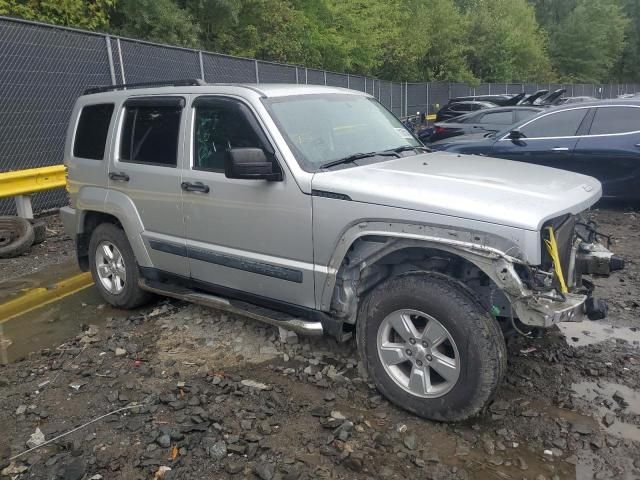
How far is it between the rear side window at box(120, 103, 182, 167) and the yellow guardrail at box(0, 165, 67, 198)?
2548 millimetres

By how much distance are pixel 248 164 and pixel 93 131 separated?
229 cm

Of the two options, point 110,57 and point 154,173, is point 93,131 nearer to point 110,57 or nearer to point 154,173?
point 154,173

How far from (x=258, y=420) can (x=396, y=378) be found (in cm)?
86

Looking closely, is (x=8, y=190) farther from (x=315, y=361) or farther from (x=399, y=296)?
(x=399, y=296)

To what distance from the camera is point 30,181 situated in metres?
7.38

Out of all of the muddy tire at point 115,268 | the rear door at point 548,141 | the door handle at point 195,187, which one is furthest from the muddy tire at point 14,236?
the rear door at point 548,141

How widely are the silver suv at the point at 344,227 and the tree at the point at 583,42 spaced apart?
179 ft

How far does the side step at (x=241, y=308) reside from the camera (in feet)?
11.7

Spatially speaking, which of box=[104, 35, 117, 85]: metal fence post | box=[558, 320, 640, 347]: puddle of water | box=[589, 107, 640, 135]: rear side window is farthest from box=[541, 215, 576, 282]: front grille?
box=[104, 35, 117, 85]: metal fence post

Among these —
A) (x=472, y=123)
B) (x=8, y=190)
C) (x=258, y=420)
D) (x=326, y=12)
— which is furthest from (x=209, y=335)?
(x=326, y=12)

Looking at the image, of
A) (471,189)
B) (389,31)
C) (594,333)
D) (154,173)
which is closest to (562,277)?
(471,189)

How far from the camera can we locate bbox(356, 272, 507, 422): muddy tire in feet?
9.64

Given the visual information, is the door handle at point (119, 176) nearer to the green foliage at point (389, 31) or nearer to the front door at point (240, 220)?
the front door at point (240, 220)

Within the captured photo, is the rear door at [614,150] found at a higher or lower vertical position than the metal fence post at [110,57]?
lower
